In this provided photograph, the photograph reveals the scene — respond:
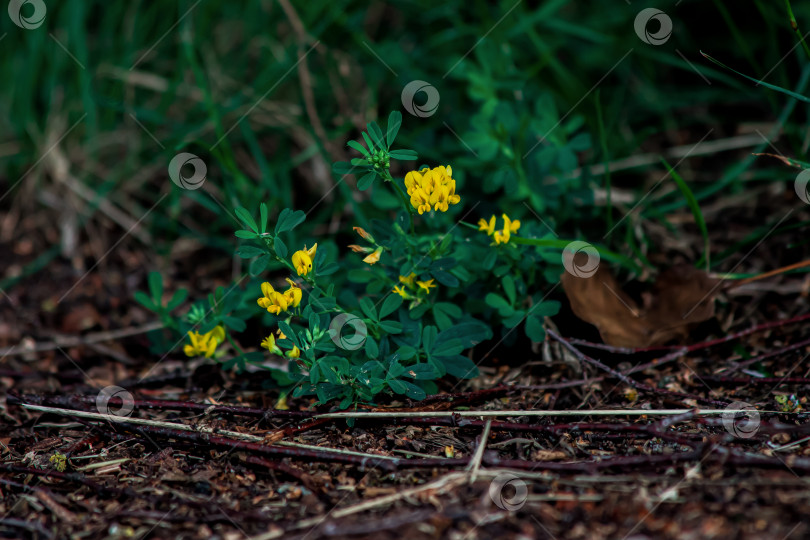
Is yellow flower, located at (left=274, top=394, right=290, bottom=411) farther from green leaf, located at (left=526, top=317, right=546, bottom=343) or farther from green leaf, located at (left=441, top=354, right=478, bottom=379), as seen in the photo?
green leaf, located at (left=526, top=317, right=546, bottom=343)

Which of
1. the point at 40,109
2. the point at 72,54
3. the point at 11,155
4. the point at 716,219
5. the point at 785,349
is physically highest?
the point at 72,54

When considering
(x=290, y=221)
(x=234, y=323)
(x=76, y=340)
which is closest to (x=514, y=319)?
(x=290, y=221)

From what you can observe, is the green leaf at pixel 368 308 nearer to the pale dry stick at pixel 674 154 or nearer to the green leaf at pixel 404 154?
the green leaf at pixel 404 154

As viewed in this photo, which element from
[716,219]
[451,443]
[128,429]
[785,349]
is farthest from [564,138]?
[128,429]

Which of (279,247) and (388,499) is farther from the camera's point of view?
(279,247)

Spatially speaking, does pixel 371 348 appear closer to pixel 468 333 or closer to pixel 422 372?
pixel 422 372

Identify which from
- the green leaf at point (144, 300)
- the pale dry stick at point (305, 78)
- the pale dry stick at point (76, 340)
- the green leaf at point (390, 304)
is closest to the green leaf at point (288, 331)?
the green leaf at point (390, 304)

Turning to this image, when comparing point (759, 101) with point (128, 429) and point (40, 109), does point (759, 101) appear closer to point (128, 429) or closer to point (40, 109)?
point (128, 429)
